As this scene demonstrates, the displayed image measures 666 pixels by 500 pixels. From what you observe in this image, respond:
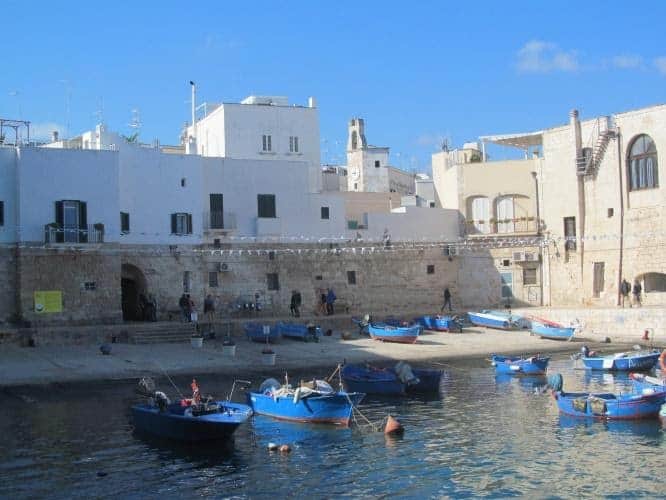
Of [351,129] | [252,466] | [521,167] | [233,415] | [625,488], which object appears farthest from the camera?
[351,129]

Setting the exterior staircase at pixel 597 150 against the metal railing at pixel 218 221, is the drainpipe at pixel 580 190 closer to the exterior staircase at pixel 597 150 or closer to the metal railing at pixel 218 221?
the exterior staircase at pixel 597 150

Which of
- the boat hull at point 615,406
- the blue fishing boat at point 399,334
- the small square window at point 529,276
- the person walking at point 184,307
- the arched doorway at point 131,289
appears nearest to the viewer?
the boat hull at point 615,406

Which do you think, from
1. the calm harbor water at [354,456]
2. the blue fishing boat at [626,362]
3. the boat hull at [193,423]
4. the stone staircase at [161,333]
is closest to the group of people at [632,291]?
the blue fishing boat at [626,362]

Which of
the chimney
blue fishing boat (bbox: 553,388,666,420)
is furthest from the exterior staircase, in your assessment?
blue fishing boat (bbox: 553,388,666,420)

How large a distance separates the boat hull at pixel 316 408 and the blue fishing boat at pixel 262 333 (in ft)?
39.8

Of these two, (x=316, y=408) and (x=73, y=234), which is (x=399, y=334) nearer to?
(x=73, y=234)

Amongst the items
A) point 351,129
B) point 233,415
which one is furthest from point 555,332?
point 351,129

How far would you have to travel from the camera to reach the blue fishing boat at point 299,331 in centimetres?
3614

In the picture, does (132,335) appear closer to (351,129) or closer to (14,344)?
(14,344)

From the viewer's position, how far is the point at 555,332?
3819cm

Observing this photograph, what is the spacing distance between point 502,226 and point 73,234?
22831 millimetres

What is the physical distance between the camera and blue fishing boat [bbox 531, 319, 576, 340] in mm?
38062

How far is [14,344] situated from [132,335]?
14.2ft

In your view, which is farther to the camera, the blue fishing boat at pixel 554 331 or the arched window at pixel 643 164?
the arched window at pixel 643 164
